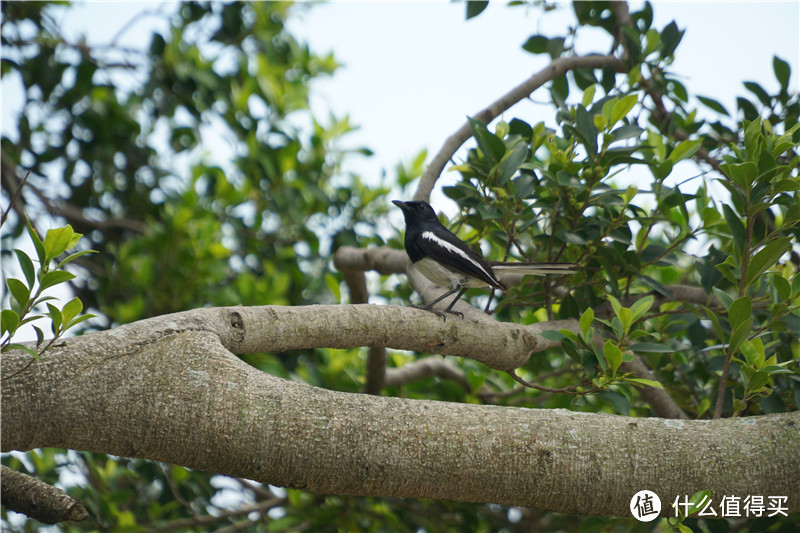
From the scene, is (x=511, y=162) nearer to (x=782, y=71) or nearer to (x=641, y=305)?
(x=641, y=305)

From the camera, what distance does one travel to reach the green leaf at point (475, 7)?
3.32 meters

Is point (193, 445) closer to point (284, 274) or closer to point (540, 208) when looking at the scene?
point (540, 208)

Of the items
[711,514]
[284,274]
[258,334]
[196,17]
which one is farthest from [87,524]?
[196,17]

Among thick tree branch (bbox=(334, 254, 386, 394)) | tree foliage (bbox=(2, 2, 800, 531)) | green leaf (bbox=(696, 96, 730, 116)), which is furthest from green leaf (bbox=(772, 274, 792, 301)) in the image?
thick tree branch (bbox=(334, 254, 386, 394))

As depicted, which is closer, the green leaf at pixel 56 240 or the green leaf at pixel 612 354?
the green leaf at pixel 56 240

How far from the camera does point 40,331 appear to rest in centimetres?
161

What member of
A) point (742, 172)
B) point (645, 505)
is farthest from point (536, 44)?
point (645, 505)

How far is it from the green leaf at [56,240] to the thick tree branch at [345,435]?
0.89ft

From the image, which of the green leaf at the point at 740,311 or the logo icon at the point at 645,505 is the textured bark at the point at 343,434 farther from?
the green leaf at the point at 740,311

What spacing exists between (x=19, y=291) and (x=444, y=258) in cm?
190

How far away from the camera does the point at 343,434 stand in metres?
1.65

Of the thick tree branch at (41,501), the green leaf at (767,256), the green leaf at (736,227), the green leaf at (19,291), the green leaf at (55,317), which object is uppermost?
the green leaf at (736,227)

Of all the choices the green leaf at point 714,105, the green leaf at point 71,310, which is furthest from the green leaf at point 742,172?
the green leaf at point 71,310

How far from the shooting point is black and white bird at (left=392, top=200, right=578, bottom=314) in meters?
3.06
